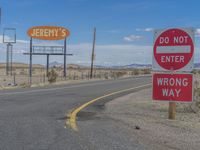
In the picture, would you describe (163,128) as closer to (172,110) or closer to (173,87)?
(173,87)

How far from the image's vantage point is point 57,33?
6300cm

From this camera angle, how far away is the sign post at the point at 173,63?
12.2m

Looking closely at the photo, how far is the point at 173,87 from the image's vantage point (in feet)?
40.7

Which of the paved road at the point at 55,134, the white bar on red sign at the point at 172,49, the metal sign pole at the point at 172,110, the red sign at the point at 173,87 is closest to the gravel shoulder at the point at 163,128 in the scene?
the metal sign pole at the point at 172,110

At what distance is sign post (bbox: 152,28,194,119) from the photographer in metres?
12.2

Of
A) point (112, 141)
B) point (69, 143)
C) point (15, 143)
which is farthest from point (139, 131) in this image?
point (15, 143)

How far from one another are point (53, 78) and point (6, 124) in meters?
35.9

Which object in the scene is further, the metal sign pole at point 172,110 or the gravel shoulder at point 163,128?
the metal sign pole at point 172,110

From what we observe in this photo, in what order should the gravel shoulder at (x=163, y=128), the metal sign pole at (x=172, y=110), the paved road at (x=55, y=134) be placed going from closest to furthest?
the paved road at (x=55, y=134), the gravel shoulder at (x=163, y=128), the metal sign pole at (x=172, y=110)

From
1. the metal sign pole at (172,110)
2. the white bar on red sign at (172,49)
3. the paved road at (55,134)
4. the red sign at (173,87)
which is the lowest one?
the paved road at (55,134)

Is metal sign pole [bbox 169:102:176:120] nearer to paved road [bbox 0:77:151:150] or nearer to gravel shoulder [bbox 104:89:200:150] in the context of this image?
gravel shoulder [bbox 104:89:200:150]

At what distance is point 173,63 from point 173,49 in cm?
38

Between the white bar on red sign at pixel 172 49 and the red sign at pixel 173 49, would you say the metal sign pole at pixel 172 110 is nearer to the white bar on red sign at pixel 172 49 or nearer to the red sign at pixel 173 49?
the red sign at pixel 173 49

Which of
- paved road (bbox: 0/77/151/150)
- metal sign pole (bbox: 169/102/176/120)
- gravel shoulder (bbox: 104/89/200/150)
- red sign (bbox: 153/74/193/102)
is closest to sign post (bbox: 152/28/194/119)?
red sign (bbox: 153/74/193/102)
